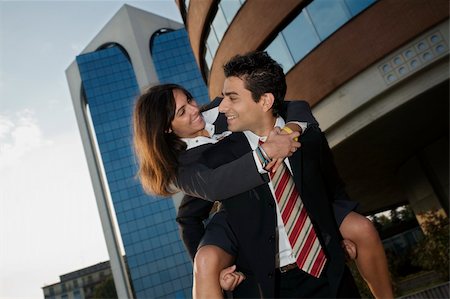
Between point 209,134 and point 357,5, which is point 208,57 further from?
point 209,134

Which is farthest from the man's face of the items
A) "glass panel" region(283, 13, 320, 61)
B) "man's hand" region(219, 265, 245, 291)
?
"glass panel" region(283, 13, 320, 61)

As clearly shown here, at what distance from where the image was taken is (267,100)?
106 inches

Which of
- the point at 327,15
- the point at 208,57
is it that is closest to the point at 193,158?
the point at 327,15

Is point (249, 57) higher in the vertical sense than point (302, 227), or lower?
higher

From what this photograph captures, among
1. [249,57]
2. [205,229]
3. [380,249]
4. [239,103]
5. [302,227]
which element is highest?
[249,57]

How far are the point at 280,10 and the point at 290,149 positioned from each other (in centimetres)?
1136

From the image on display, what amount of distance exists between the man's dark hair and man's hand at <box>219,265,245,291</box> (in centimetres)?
108

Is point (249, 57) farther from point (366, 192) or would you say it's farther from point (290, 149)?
point (366, 192)

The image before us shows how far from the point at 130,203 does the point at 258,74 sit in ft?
236

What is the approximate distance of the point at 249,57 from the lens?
275 cm

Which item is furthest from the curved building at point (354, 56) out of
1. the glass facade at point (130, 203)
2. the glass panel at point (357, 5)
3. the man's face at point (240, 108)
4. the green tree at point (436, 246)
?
the glass facade at point (130, 203)

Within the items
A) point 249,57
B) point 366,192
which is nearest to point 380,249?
point 249,57

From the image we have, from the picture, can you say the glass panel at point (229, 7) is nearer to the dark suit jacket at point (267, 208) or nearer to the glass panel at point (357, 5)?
the glass panel at point (357, 5)

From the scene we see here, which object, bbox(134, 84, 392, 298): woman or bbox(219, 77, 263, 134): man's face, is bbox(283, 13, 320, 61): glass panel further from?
bbox(219, 77, 263, 134): man's face
